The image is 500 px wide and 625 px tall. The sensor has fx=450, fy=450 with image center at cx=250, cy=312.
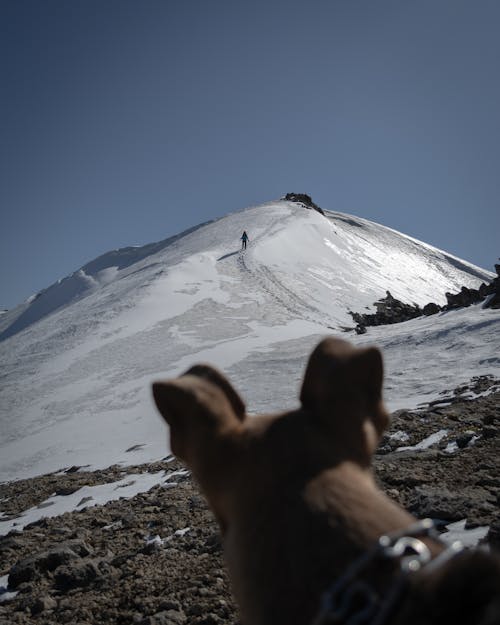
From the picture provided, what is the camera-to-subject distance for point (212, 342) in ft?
51.4

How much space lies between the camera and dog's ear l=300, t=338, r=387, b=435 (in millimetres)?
1203

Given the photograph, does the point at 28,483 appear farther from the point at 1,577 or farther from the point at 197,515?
the point at 197,515

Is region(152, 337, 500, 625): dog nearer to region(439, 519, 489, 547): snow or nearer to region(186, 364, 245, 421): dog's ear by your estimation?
region(186, 364, 245, 421): dog's ear

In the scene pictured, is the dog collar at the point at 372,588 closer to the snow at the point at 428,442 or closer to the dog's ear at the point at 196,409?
the dog's ear at the point at 196,409

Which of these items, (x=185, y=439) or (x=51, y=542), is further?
(x=51, y=542)

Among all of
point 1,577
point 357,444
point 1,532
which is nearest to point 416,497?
point 357,444

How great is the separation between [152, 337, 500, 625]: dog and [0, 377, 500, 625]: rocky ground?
78.9 inches

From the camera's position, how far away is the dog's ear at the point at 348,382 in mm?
1203

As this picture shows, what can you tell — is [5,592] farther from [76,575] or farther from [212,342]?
[212,342]

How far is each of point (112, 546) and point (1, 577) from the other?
102 centimetres

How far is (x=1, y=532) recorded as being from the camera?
5.80 meters

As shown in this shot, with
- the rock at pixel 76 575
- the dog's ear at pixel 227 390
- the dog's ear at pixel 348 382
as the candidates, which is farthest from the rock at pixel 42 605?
the dog's ear at pixel 348 382

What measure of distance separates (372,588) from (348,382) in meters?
0.53

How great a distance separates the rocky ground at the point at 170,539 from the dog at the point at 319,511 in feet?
6.57
